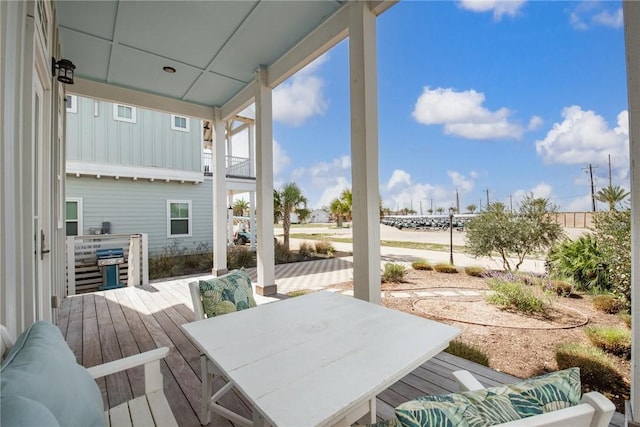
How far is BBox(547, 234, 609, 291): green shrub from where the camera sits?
10.5 ft

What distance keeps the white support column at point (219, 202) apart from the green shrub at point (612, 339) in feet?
16.7

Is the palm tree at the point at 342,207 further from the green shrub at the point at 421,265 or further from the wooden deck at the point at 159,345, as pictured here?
the wooden deck at the point at 159,345

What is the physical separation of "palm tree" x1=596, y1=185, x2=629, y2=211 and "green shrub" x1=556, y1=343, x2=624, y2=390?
50.5 inches

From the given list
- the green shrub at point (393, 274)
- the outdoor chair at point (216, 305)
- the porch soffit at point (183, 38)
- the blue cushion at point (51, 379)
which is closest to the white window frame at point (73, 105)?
the porch soffit at point (183, 38)

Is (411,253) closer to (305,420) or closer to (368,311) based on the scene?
(368,311)

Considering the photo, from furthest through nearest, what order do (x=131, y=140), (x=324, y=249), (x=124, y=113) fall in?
(x=324, y=249) < (x=131, y=140) < (x=124, y=113)

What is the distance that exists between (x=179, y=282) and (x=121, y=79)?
3364 millimetres

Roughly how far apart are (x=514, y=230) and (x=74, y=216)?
9.50 metres

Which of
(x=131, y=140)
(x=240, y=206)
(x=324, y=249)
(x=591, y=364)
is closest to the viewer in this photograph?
(x=591, y=364)

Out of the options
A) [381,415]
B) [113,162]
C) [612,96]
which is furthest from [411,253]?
[113,162]

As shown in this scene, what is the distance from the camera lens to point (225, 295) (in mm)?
1939

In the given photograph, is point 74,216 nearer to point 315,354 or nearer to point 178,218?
point 178,218

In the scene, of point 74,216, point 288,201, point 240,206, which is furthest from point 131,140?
point 240,206

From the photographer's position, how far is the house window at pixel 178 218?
858cm
